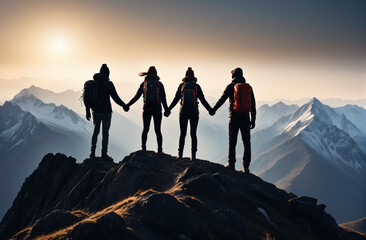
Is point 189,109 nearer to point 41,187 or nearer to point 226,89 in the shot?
point 226,89

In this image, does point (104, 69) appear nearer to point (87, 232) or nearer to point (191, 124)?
point (191, 124)

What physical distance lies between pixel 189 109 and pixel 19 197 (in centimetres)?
1716

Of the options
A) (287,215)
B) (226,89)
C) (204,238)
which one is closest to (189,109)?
(226,89)

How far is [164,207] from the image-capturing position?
1388 cm

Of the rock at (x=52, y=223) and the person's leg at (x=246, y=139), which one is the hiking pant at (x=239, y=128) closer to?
the person's leg at (x=246, y=139)

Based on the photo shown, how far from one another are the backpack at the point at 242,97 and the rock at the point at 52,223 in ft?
38.3

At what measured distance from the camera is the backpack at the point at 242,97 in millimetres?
22203

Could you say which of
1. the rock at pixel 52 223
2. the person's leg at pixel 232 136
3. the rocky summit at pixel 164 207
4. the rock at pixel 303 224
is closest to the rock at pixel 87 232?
the rocky summit at pixel 164 207

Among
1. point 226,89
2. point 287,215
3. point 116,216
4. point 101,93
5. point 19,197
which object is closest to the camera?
point 116,216

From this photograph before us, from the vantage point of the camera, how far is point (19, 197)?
31266mm

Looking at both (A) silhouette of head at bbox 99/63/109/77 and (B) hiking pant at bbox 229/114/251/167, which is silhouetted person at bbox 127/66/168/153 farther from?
(B) hiking pant at bbox 229/114/251/167

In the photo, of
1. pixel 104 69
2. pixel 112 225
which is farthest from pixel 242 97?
pixel 112 225

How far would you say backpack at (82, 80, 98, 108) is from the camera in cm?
2494

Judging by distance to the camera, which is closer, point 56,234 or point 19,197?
point 56,234
